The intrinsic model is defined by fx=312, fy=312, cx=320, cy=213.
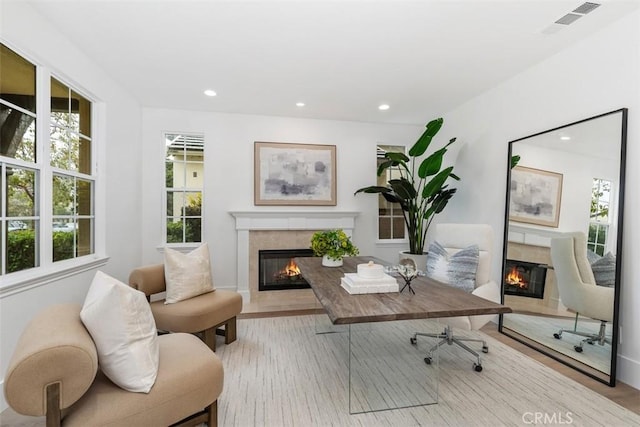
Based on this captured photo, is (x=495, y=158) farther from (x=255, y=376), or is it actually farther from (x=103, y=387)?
(x=103, y=387)

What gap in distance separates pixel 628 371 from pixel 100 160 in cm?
493

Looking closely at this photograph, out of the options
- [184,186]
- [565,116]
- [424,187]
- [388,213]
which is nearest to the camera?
[565,116]

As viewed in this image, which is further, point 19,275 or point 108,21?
point 108,21

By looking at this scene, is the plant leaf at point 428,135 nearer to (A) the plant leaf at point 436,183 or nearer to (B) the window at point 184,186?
(A) the plant leaf at point 436,183

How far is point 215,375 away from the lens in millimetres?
1663

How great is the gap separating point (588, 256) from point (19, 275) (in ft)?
13.8

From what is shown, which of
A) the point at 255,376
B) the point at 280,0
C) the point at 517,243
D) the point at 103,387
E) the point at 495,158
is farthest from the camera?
the point at 495,158

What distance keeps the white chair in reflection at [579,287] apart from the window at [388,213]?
2.46m

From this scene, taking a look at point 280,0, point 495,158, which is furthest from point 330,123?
point 280,0

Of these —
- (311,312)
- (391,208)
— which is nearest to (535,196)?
(391,208)

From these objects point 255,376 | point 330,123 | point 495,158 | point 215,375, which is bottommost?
point 255,376

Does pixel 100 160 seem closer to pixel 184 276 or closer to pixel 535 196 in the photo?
pixel 184 276

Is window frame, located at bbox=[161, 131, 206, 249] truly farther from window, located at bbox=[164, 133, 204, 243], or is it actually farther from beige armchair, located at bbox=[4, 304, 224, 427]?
beige armchair, located at bbox=[4, 304, 224, 427]

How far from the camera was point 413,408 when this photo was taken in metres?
2.00
